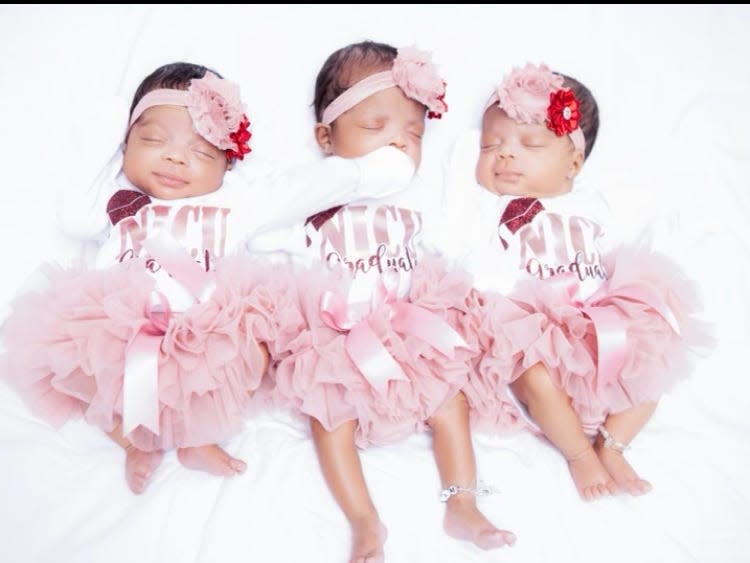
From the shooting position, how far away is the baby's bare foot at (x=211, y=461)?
5.49 ft

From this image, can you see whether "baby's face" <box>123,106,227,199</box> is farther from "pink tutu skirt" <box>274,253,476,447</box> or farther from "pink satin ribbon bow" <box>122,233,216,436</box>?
"pink tutu skirt" <box>274,253,476,447</box>

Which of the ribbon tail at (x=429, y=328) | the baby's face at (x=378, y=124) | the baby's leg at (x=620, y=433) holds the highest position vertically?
the baby's face at (x=378, y=124)

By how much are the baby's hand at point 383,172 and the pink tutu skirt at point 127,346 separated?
1.38ft

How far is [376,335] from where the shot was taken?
170 cm

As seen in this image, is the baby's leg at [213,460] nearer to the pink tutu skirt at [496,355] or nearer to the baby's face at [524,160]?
the pink tutu skirt at [496,355]

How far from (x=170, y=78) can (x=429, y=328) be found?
109 centimetres

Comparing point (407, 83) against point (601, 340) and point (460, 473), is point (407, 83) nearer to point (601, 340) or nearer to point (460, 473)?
point (601, 340)

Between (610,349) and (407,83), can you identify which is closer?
(610,349)

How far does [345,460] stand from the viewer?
5.49 ft

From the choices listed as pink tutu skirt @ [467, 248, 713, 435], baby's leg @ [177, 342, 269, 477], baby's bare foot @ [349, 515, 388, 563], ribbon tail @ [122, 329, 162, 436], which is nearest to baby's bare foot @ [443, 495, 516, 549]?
baby's bare foot @ [349, 515, 388, 563]

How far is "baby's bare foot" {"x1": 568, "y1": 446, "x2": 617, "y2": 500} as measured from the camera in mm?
1710

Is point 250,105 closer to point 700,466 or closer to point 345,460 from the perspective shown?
point 345,460

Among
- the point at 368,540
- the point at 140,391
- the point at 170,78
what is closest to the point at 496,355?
the point at 368,540

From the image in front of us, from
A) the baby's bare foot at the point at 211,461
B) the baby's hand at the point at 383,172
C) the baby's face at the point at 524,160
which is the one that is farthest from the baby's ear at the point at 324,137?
the baby's bare foot at the point at 211,461
